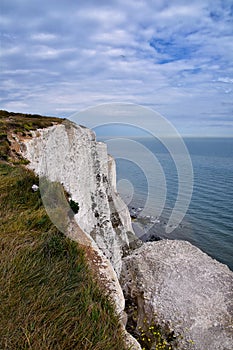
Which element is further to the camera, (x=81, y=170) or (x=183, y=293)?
(x=81, y=170)

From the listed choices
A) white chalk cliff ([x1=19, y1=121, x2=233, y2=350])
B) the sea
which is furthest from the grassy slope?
the sea

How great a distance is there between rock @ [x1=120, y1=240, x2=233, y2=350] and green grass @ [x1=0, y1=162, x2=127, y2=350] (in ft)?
25.6

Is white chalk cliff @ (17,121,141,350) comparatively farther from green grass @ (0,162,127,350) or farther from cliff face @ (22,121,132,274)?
green grass @ (0,162,127,350)

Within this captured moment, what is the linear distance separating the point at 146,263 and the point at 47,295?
42.6ft

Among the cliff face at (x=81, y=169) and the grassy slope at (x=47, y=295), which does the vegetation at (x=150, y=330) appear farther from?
the grassy slope at (x=47, y=295)

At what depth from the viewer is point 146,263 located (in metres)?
16.1

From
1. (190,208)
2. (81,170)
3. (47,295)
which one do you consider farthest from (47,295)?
(190,208)

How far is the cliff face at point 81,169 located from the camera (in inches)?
497

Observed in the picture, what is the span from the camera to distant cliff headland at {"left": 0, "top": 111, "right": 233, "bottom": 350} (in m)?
3.62

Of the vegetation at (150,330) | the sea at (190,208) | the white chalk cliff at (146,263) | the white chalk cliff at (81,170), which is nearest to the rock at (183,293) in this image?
the white chalk cliff at (146,263)

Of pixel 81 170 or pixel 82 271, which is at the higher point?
pixel 81 170

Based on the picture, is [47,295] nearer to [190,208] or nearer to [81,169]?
[81,169]

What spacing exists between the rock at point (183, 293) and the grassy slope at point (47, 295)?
25.7ft

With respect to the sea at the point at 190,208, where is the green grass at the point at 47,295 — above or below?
above
